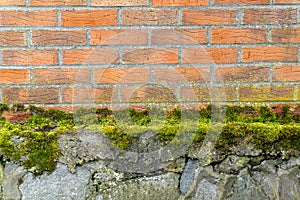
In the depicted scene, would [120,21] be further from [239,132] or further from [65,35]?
[239,132]

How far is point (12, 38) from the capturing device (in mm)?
1904

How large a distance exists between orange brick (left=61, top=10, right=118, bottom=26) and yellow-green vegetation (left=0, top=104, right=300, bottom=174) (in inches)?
15.6

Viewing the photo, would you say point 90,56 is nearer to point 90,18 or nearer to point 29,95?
point 90,18

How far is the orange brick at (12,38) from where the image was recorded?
6.23ft

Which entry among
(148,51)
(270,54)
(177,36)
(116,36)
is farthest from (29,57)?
(270,54)

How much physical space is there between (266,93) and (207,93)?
0.91 feet

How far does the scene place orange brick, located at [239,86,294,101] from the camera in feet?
6.48

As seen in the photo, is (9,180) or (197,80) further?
(197,80)

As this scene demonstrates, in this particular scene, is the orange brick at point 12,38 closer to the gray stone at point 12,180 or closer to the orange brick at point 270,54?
the gray stone at point 12,180

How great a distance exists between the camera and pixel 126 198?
1882mm

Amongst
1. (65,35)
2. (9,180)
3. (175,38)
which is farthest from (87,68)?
(9,180)

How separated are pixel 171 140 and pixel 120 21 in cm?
58

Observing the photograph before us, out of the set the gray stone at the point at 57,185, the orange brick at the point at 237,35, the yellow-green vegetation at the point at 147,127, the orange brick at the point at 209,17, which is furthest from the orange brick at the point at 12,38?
the orange brick at the point at 237,35

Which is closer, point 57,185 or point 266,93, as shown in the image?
point 57,185
